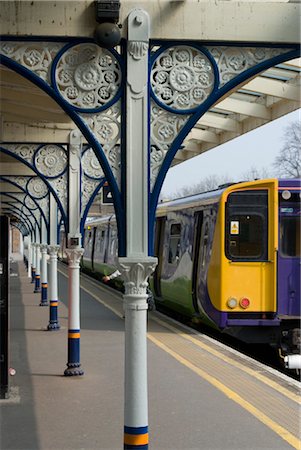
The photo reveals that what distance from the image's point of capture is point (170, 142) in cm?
556

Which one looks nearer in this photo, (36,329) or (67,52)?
(67,52)

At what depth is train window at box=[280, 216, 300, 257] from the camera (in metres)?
11.5

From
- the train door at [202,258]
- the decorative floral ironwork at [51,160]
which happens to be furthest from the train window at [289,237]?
the decorative floral ironwork at [51,160]

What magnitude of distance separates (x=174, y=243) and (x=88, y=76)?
9.92 meters

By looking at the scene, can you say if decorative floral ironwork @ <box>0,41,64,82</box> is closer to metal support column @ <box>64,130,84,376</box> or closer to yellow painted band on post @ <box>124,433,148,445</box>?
yellow painted band on post @ <box>124,433,148,445</box>

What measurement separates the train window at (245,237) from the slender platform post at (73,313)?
2761 millimetres

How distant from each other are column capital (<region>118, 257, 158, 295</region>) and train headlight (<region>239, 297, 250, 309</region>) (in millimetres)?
6152

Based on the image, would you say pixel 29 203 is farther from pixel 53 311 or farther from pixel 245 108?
pixel 245 108

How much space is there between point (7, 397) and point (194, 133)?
951 centimetres

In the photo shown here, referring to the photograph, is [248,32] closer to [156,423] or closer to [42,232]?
[156,423]

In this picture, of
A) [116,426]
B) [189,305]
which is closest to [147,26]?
[116,426]

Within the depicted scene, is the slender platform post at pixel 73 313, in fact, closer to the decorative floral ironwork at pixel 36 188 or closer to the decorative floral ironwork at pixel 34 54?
the decorative floral ironwork at pixel 34 54

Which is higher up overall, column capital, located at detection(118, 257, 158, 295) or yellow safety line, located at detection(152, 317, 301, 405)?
column capital, located at detection(118, 257, 158, 295)

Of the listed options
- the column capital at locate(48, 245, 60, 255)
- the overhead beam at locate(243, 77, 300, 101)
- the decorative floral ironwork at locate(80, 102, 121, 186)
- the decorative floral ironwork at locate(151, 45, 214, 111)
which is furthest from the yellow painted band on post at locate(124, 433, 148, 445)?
the column capital at locate(48, 245, 60, 255)
